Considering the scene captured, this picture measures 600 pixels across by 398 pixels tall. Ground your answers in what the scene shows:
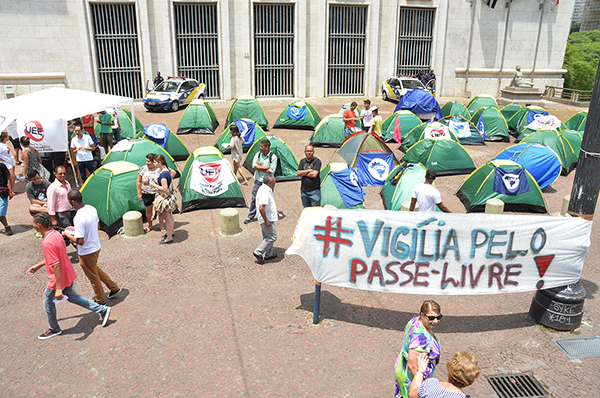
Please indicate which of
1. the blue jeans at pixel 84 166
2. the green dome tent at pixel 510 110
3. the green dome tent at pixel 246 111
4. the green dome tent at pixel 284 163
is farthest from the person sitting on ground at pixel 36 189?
the green dome tent at pixel 510 110

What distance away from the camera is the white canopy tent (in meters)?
9.80

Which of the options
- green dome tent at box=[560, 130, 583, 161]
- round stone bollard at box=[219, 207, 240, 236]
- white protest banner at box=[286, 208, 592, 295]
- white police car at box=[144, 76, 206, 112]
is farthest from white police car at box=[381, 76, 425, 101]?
white protest banner at box=[286, 208, 592, 295]

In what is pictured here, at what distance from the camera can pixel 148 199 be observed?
9.12m

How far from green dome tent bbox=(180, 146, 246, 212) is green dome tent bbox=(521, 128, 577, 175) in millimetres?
9870

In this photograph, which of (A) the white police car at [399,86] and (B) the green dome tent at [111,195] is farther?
(A) the white police car at [399,86]

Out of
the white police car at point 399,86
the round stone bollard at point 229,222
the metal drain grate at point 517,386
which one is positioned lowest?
the metal drain grate at point 517,386

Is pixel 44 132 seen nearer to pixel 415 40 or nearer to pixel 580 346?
pixel 580 346

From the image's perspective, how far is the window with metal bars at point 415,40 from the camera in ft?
92.3

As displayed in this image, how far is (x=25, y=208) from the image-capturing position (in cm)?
1088

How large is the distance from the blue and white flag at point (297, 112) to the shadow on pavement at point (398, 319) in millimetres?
12928

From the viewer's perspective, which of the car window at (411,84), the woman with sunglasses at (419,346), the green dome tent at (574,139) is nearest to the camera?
the woman with sunglasses at (419,346)

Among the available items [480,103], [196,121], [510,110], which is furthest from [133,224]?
[510,110]

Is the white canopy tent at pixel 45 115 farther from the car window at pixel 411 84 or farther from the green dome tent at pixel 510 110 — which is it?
the car window at pixel 411 84

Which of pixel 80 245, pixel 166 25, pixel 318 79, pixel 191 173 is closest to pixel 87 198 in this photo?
pixel 191 173
